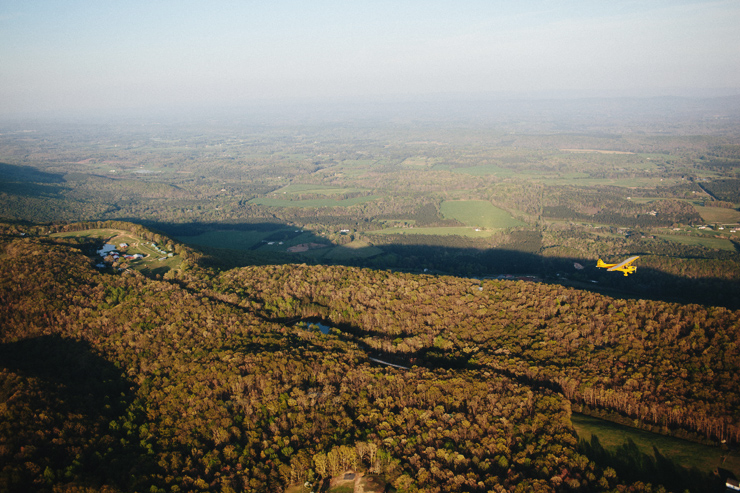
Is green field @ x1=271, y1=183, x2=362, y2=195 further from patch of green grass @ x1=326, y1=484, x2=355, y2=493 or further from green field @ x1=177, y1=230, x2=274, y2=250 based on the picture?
patch of green grass @ x1=326, y1=484, x2=355, y2=493

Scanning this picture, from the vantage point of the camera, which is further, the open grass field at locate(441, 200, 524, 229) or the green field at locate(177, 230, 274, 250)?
the open grass field at locate(441, 200, 524, 229)

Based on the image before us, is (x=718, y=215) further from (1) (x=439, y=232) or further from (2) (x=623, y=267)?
(1) (x=439, y=232)

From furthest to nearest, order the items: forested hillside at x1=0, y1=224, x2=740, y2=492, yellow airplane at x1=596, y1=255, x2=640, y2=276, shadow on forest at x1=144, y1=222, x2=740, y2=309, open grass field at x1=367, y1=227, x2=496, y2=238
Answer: open grass field at x1=367, y1=227, x2=496, y2=238
yellow airplane at x1=596, y1=255, x2=640, y2=276
shadow on forest at x1=144, y1=222, x2=740, y2=309
forested hillside at x1=0, y1=224, x2=740, y2=492

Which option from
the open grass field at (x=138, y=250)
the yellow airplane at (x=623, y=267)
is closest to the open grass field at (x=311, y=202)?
the open grass field at (x=138, y=250)

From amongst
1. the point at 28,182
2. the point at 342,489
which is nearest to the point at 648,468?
the point at 342,489

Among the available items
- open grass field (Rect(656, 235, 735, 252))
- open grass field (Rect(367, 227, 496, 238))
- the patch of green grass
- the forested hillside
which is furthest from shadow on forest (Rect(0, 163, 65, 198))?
open grass field (Rect(656, 235, 735, 252))

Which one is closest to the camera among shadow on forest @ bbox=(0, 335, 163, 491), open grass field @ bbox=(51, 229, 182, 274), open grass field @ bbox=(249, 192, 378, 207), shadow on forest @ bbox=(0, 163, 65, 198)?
Answer: shadow on forest @ bbox=(0, 335, 163, 491)
